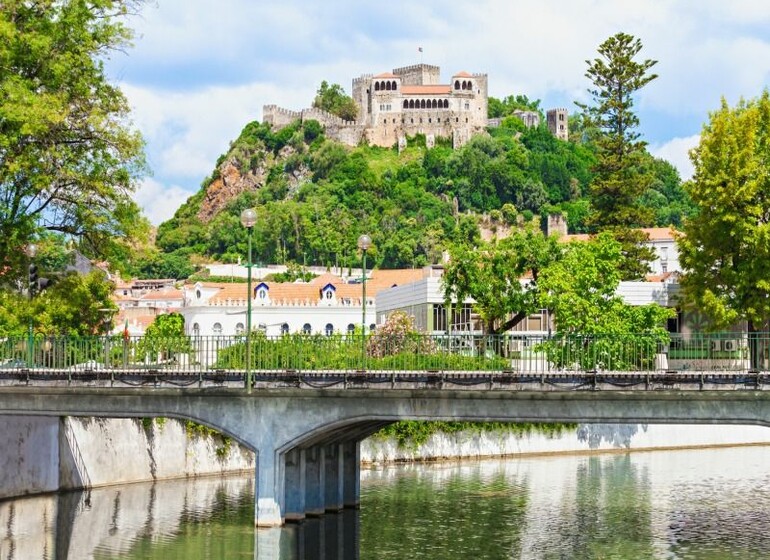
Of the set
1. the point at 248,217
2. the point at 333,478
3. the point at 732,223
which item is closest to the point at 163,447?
the point at 333,478

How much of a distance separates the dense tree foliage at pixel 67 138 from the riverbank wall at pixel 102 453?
7226 mm

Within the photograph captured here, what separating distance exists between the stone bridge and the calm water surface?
1776mm

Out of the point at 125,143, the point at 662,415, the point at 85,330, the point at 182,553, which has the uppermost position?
the point at 125,143

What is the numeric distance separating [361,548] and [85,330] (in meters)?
19.6

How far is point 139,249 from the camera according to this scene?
58406mm

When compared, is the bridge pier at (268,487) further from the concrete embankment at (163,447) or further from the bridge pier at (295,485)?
the concrete embankment at (163,447)

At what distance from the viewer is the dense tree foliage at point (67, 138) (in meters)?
53.2

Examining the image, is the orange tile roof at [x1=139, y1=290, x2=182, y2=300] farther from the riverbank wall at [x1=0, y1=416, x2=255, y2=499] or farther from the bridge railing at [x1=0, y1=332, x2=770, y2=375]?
the bridge railing at [x1=0, y1=332, x2=770, y2=375]

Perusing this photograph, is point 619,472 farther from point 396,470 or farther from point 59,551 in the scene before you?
point 59,551

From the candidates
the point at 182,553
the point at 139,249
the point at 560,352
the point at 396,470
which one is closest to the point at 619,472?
the point at 396,470

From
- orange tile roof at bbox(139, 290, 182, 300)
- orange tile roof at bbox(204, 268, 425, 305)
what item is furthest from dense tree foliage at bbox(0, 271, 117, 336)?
orange tile roof at bbox(139, 290, 182, 300)

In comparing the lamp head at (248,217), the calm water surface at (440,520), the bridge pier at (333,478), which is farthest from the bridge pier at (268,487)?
the lamp head at (248,217)

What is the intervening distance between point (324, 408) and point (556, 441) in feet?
115

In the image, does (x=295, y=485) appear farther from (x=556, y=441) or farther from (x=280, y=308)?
(x=280, y=308)
